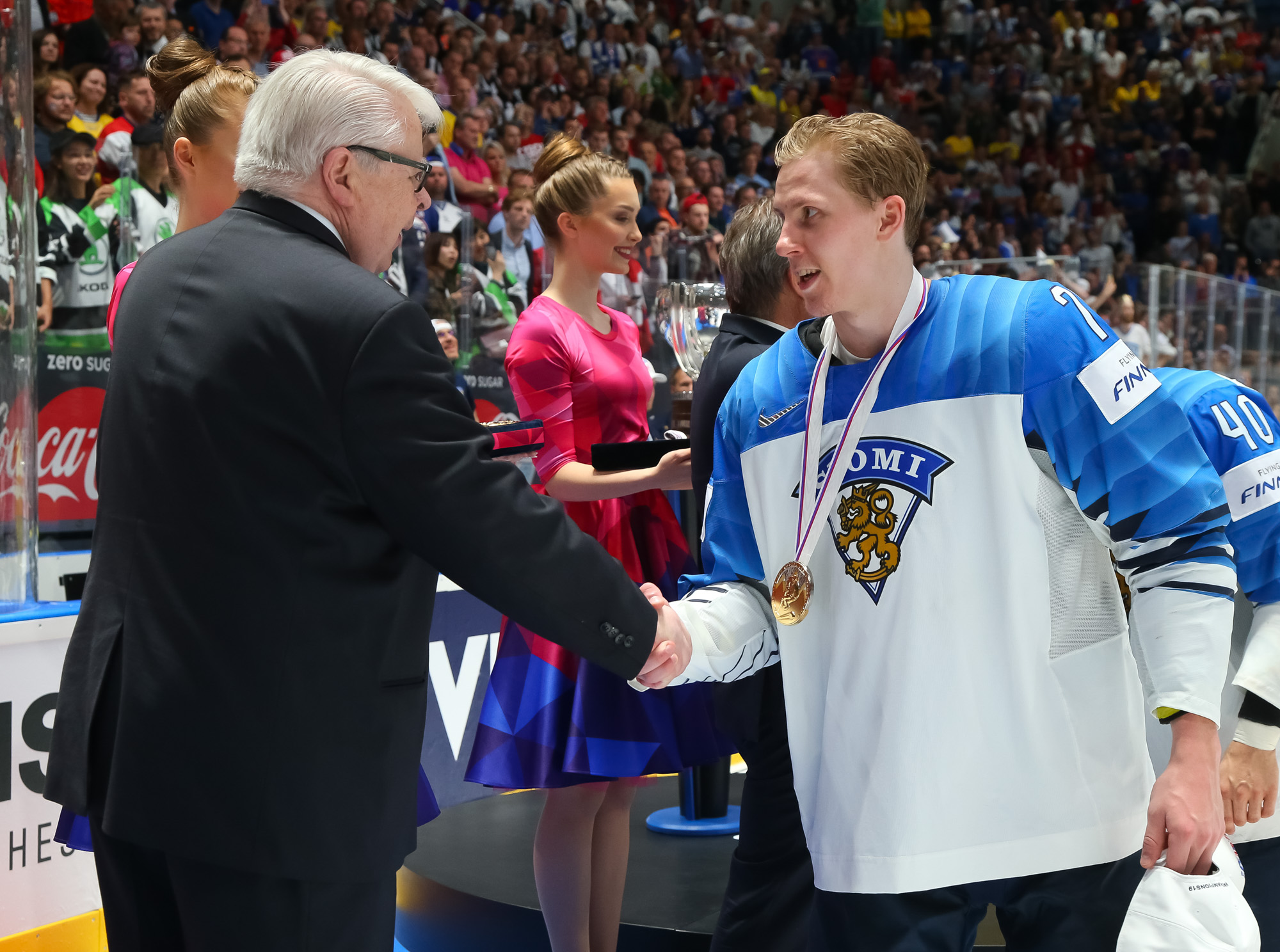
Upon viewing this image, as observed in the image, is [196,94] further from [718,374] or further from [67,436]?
[67,436]

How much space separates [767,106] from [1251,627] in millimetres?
13497

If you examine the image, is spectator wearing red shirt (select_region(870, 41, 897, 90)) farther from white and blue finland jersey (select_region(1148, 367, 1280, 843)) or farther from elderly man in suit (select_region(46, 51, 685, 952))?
elderly man in suit (select_region(46, 51, 685, 952))

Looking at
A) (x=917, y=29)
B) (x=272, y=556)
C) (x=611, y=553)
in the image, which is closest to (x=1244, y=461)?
(x=611, y=553)

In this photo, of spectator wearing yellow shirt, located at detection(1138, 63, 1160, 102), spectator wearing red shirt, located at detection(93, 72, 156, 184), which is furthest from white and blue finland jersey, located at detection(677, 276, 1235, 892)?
spectator wearing yellow shirt, located at detection(1138, 63, 1160, 102)

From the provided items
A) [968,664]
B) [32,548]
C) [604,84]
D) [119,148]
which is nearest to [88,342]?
[119,148]

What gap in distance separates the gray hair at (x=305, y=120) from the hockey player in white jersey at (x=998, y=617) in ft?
2.30

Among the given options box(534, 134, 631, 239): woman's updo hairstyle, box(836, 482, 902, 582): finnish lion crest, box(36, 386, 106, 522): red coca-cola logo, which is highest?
box(534, 134, 631, 239): woman's updo hairstyle

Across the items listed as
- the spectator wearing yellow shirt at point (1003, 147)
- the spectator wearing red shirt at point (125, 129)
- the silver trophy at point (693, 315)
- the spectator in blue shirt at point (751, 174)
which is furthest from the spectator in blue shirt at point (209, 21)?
the spectator wearing yellow shirt at point (1003, 147)

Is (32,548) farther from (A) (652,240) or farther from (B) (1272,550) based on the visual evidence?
(A) (652,240)

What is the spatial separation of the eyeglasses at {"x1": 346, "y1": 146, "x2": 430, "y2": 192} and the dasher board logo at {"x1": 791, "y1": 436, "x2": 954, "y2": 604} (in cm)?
74

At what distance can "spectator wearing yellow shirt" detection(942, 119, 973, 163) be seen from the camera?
1650cm

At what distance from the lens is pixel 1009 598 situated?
163 cm

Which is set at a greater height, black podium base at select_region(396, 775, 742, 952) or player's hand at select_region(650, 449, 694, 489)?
player's hand at select_region(650, 449, 694, 489)

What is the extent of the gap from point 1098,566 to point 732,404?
62 centimetres
